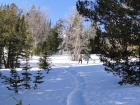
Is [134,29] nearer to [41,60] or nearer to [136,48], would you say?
[136,48]

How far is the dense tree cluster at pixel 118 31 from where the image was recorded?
7742 mm

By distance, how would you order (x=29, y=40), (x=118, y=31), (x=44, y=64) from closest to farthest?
(x=118, y=31), (x=44, y=64), (x=29, y=40)

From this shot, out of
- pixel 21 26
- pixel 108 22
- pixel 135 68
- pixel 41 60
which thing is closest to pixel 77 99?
pixel 135 68

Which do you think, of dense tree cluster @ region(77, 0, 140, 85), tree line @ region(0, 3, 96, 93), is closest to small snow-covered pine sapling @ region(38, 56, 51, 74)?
tree line @ region(0, 3, 96, 93)

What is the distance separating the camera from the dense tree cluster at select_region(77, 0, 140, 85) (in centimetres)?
774

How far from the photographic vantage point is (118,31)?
300 inches

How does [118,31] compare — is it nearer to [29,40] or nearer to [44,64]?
[44,64]

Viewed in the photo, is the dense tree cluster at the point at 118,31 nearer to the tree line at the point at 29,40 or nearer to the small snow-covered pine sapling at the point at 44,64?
the tree line at the point at 29,40

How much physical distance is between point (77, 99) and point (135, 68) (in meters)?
2.97

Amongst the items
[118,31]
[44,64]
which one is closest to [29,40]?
[44,64]

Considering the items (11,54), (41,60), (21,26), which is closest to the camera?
(41,60)

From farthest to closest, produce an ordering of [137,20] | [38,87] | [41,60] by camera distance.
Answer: [41,60], [38,87], [137,20]

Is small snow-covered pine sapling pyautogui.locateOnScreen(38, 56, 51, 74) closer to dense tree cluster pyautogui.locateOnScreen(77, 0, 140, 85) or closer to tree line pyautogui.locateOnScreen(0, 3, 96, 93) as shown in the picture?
tree line pyautogui.locateOnScreen(0, 3, 96, 93)

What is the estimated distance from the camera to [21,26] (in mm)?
25266
